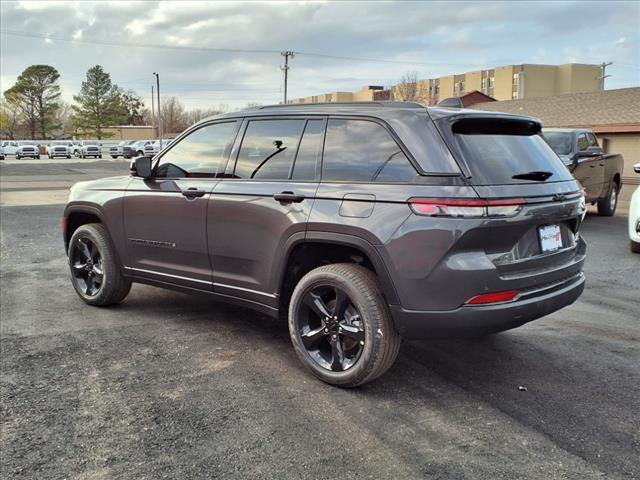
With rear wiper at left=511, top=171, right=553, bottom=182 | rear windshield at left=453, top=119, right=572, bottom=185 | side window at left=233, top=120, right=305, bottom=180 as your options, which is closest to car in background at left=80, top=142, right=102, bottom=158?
side window at left=233, top=120, right=305, bottom=180

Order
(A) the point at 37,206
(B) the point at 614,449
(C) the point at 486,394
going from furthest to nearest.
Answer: (A) the point at 37,206
(C) the point at 486,394
(B) the point at 614,449

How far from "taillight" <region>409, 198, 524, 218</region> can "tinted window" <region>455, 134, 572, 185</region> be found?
0.14 metres

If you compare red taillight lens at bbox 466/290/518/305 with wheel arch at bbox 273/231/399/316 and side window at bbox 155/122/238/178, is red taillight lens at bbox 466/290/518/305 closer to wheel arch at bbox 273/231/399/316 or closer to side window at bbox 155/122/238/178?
wheel arch at bbox 273/231/399/316

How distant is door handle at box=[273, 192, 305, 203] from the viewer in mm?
3875

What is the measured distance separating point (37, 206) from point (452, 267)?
47.9 feet

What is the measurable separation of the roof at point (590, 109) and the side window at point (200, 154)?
668 inches

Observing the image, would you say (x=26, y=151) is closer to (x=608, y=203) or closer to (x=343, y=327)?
(x=608, y=203)

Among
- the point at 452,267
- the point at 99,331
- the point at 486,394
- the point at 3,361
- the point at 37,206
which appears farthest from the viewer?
the point at 37,206

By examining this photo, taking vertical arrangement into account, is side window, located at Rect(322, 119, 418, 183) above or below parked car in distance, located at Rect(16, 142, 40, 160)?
below

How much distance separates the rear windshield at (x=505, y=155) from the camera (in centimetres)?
344

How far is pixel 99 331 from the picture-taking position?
4.96 metres

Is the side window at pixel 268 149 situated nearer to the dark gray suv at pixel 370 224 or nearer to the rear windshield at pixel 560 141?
the dark gray suv at pixel 370 224

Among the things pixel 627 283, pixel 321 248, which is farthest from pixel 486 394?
pixel 627 283

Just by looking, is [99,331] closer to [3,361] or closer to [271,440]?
[3,361]
